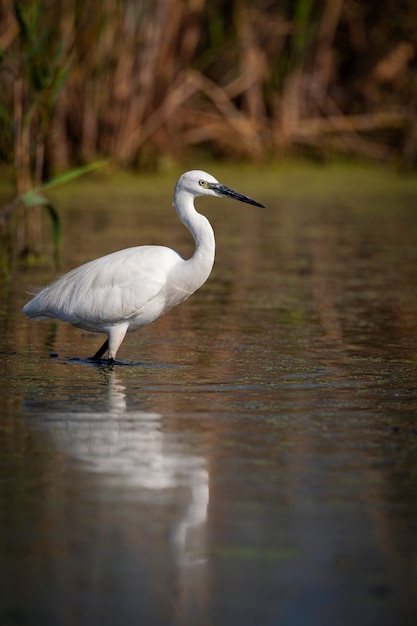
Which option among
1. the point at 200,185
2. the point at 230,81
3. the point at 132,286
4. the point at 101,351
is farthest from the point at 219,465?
the point at 230,81

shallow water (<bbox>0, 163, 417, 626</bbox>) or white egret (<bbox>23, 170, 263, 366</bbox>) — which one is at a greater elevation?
white egret (<bbox>23, 170, 263, 366</bbox>)

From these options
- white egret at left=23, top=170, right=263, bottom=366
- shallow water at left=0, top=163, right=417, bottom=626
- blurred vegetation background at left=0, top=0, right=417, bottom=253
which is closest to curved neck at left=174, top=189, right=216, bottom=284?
white egret at left=23, top=170, right=263, bottom=366

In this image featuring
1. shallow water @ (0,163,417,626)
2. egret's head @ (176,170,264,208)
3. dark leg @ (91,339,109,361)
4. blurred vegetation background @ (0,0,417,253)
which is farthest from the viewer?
blurred vegetation background @ (0,0,417,253)

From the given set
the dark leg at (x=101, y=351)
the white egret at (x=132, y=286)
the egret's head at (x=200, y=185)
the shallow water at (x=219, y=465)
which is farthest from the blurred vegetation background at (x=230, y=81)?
the dark leg at (x=101, y=351)

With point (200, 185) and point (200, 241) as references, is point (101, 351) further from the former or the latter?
point (200, 185)

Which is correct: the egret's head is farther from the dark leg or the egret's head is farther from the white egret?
the dark leg

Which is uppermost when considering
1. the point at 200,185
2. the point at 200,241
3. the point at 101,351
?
the point at 200,185

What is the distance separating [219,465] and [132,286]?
1.80 meters

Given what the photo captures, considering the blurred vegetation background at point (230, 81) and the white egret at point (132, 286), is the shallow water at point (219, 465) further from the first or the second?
the blurred vegetation background at point (230, 81)

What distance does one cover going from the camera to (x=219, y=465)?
394 cm

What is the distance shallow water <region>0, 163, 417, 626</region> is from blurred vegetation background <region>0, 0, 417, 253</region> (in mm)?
5342

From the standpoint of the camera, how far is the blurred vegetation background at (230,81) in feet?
42.8

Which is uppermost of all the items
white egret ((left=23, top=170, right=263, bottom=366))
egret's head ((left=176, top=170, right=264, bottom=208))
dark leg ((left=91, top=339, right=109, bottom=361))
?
egret's head ((left=176, top=170, right=264, bottom=208))

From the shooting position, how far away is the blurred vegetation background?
13039 mm
